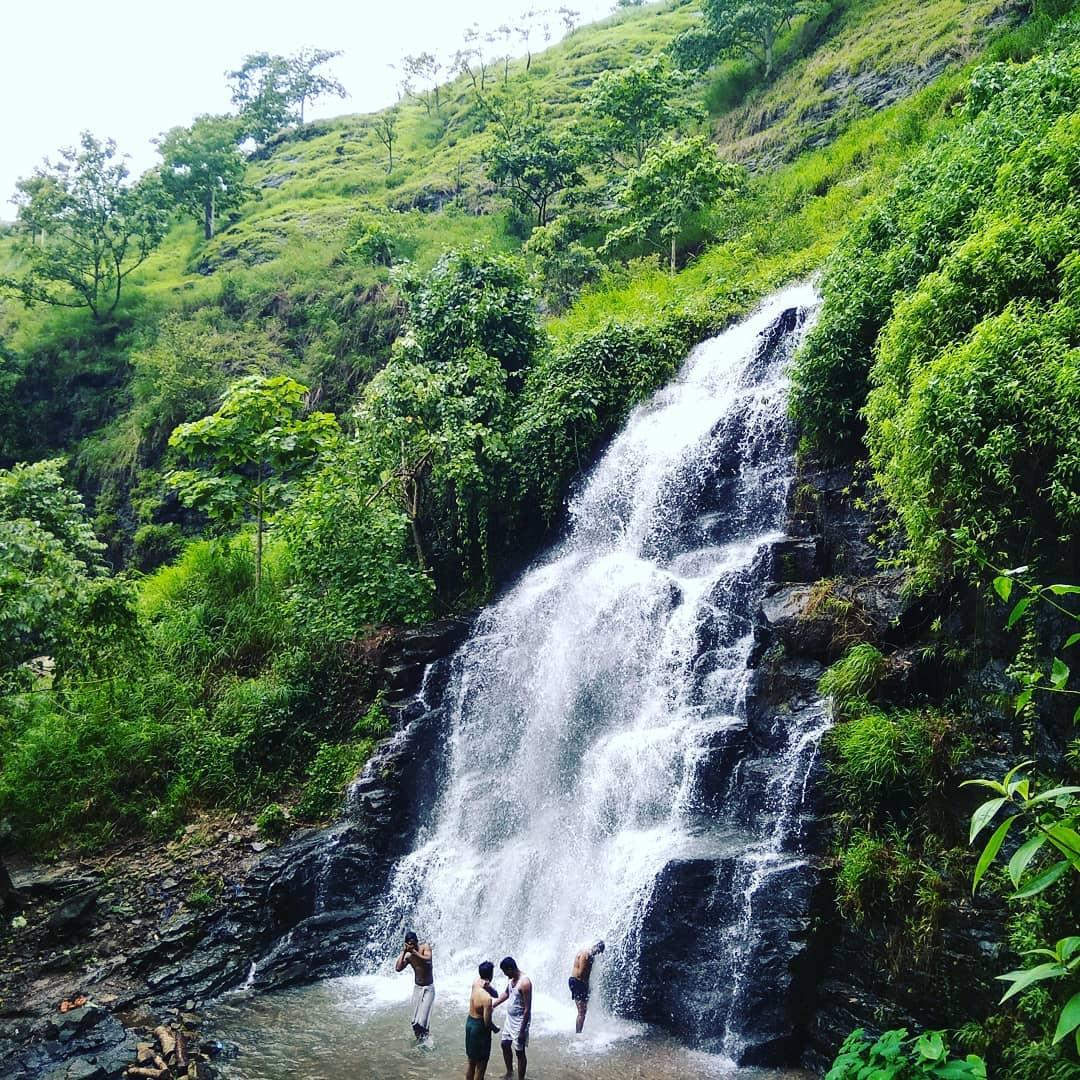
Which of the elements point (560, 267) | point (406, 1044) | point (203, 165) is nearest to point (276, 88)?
point (203, 165)

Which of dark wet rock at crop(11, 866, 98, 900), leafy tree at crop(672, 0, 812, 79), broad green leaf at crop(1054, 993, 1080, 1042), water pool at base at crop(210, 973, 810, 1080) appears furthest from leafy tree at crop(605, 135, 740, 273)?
broad green leaf at crop(1054, 993, 1080, 1042)

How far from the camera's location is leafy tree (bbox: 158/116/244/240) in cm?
3781

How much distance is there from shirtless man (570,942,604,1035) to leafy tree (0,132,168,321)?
3107 cm

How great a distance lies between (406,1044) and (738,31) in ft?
104

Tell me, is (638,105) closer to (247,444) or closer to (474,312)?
(474,312)

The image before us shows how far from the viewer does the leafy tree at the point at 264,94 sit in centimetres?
5562

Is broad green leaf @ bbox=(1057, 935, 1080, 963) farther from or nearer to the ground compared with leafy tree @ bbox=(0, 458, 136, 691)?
nearer to the ground

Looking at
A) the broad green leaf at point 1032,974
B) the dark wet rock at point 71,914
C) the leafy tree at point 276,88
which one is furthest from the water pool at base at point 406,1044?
the leafy tree at point 276,88

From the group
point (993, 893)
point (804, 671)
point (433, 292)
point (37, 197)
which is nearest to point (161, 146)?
point (37, 197)

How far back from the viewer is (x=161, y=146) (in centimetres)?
3766

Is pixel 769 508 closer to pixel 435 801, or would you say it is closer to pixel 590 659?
pixel 590 659

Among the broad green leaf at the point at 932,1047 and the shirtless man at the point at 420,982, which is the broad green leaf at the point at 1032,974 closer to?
the broad green leaf at the point at 932,1047

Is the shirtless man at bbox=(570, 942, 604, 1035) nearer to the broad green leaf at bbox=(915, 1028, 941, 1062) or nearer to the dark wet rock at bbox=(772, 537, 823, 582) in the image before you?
the broad green leaf at bbox=(915, 1028, 941, 1062)

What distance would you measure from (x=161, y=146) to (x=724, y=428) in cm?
3418
